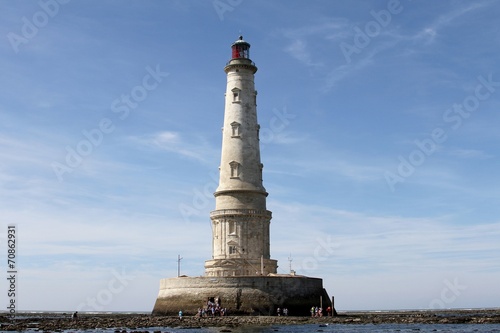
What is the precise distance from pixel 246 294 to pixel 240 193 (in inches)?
355

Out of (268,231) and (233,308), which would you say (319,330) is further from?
(268,231)

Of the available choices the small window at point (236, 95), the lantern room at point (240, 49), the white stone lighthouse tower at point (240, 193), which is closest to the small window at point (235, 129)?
the white stone lighthouse tower at point (240, 193)

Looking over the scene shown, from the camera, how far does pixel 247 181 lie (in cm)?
5288

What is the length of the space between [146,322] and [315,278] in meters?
13.1

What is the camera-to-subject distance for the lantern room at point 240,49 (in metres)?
55.8

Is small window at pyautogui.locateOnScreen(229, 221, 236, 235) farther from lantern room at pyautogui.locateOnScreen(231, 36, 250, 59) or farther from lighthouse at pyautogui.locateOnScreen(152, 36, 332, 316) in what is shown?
lantern room at pyautogui.locateOnScreen(231, 36, 250, 59)

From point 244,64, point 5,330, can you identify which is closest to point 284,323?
point 5,330

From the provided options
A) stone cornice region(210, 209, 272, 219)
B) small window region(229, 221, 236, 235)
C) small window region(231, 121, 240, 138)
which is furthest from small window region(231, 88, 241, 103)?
small window region(229, 221, 236, 235)

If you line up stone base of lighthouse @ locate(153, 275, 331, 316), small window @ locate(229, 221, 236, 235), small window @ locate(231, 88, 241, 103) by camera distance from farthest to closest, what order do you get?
small window @ locate(231, 88, 241, 103) → small window @ locate(229, 221, 236, 235) → stone base of lighthouse @ locate(153, 275, 331, 316)

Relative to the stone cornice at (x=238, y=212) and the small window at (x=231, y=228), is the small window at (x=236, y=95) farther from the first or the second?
the small window at (x=231, y=228)

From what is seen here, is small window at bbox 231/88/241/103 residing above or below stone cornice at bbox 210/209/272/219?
above

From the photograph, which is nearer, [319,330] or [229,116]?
[319,330]

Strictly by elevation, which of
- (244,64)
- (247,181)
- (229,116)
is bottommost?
(247,181)

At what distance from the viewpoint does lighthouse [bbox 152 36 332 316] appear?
4691cm
